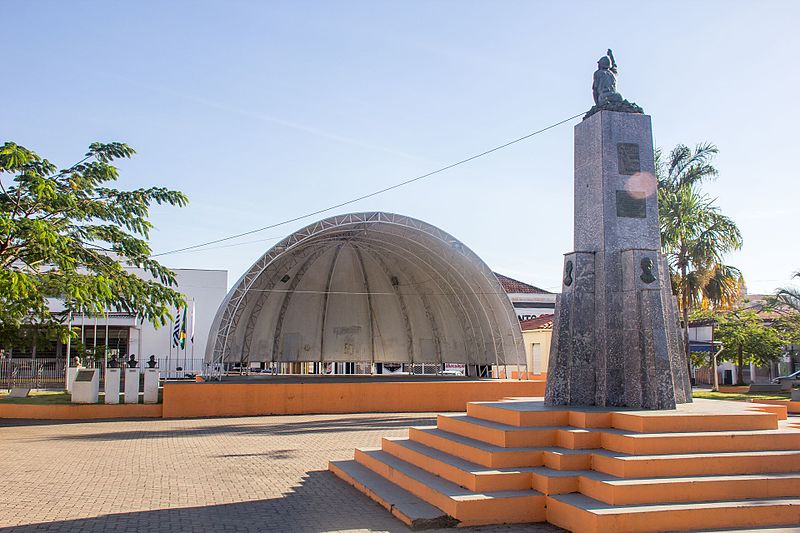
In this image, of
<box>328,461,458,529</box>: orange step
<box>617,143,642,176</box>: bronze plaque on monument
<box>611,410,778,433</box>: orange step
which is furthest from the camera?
<box>617,143,642,176</box>: bronze plaque on monument

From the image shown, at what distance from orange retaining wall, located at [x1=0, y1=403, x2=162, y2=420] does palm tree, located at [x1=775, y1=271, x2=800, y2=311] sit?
26891mm

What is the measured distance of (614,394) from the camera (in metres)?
10.1

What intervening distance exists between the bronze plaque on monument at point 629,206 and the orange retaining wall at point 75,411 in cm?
1483

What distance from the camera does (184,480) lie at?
34.4 feet

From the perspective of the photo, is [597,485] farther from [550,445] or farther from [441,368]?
[441,368]

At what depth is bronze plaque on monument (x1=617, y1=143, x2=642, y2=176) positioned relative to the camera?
10875 mm

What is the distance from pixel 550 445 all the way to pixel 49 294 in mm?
14729

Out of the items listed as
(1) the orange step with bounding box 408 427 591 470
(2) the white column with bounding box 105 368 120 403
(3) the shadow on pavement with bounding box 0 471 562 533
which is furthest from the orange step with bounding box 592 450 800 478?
(2) the white column with bounding box 105 368 120 403

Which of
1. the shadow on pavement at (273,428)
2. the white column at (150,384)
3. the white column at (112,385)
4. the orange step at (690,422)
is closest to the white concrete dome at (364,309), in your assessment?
the white column at (150,384)

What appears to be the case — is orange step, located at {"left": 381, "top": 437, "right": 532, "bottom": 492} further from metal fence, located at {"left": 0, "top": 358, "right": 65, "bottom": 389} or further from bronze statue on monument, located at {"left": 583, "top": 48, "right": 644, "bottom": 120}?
metal fence, located at {"left": 0, "top": 358, "right": 65, "bottom": 389}

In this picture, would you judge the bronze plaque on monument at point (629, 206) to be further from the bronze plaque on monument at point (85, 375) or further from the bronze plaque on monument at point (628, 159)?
the bronze plaque on monument at point (85, 375)

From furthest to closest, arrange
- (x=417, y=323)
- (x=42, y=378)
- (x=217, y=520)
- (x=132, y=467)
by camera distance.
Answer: (x=417, y=323), (x=42, y=378), (x=132, y=467), (x=217, y=520)

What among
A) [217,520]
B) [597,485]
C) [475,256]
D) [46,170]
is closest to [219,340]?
[46,170]

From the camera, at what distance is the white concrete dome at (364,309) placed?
27562mm
